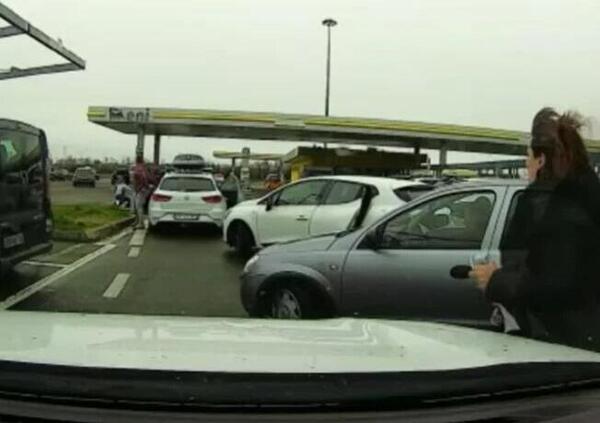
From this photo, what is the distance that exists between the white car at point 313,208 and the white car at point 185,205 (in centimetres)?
390

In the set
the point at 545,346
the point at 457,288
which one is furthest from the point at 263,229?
the point at 545,346

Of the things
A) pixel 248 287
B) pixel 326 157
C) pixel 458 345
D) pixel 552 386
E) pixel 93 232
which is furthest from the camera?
pixel 326 157

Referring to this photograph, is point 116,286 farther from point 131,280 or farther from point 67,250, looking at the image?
point 67,250

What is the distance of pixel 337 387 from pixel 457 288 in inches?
166

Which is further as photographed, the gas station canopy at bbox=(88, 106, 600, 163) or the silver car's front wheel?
the gas station canopy at bbox=(88, 106, 600, 163)

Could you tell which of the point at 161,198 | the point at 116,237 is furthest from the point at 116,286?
the point at 161,198

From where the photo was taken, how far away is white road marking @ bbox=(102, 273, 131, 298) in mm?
10195

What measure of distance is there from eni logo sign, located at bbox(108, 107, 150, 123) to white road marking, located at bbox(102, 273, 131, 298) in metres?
32.1

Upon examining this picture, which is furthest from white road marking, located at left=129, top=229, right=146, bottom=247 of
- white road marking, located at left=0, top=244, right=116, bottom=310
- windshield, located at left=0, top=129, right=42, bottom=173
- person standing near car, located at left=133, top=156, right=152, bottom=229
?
windshield, located at left=0, top=129, right=42, bottom=173

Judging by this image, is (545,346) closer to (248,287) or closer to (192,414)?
(192,414)

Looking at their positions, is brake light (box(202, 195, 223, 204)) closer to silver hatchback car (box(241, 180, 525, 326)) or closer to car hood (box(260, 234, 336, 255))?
car hood (box(260, 234, 336, 255))

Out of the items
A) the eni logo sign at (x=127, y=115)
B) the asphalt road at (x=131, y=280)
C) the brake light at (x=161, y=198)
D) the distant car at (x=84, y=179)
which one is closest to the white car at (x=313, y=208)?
the asphalt road at (x=131, y=280)

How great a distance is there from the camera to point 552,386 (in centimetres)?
226

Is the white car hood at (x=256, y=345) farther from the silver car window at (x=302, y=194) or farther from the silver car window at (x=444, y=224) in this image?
the silver car window at (x=302, y=194)
